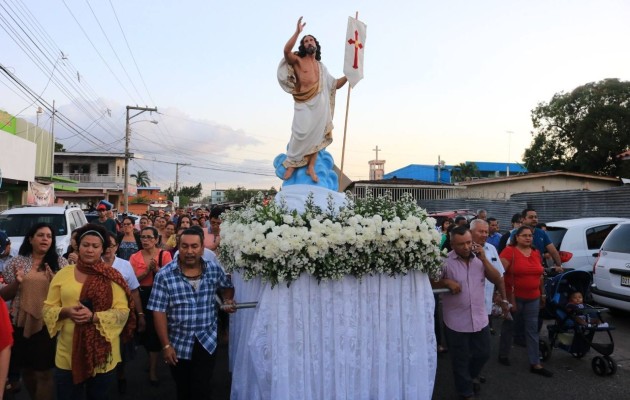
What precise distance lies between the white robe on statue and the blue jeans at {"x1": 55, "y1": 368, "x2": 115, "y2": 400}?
11.9 ft

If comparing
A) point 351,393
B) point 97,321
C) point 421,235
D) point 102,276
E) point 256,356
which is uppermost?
point 421,235

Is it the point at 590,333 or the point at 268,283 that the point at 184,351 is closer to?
the point at 268,283

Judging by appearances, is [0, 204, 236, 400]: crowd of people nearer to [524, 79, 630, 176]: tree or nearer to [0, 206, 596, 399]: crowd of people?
[0, 206, 596, 399]: crowd of people

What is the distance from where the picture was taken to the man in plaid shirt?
3.51 m

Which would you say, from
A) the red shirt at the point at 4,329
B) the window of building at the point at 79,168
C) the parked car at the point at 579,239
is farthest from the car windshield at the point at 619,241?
the window of building at the point at 79,168

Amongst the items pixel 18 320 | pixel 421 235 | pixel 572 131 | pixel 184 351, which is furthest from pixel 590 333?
pixel 572 131

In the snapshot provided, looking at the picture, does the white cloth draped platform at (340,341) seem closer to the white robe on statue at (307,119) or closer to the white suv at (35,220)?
the white robe on statue at (307,119)

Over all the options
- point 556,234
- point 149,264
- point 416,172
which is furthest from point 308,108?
point 416,172

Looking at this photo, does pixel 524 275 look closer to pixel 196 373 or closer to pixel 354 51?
pixel 354 51

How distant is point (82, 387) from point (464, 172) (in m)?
47.8

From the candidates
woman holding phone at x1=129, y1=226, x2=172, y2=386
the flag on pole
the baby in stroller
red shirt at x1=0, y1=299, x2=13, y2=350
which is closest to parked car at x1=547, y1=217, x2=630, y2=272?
the baby in stroller

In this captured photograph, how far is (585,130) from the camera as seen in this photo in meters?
30.0

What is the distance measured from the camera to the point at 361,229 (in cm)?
395

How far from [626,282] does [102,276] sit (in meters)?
7.18
